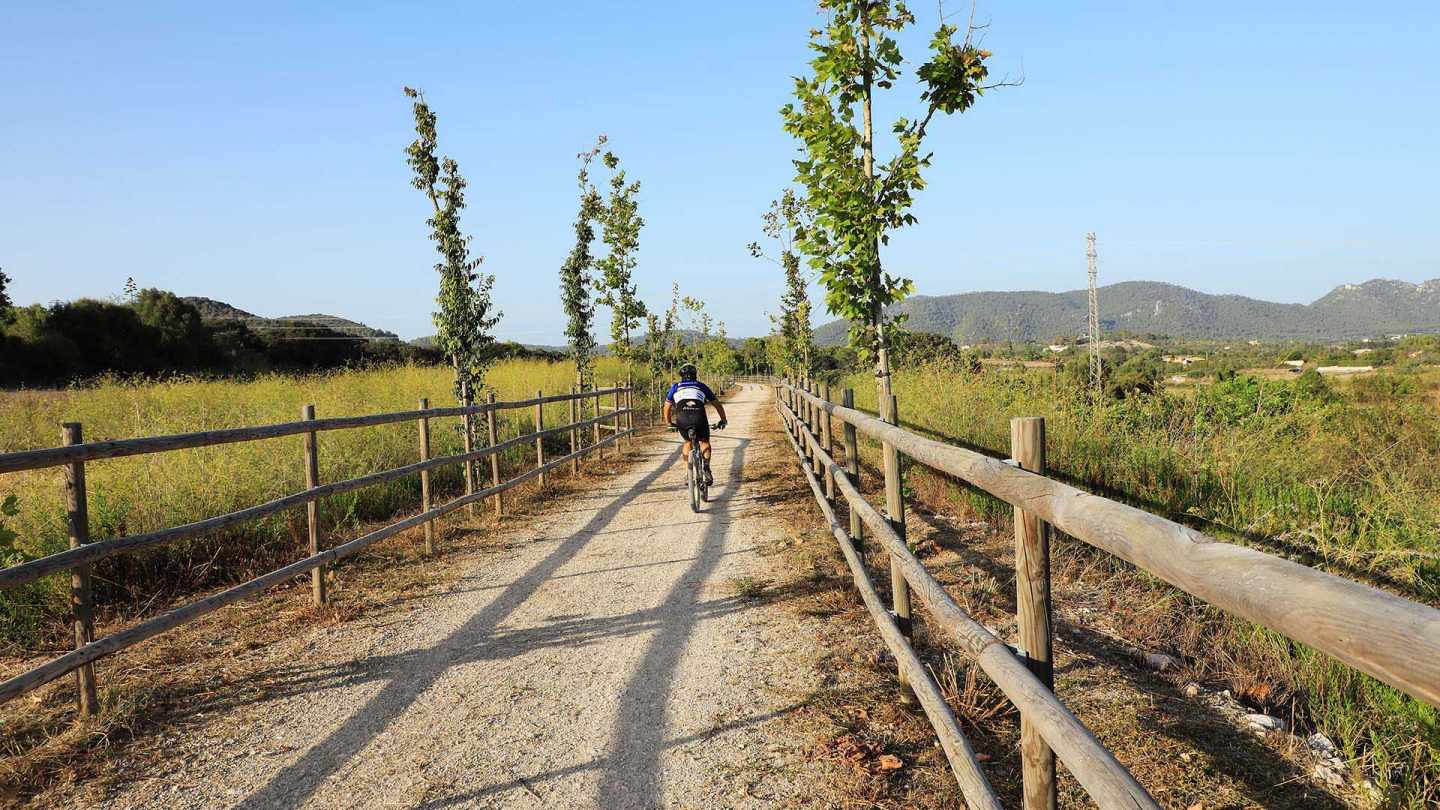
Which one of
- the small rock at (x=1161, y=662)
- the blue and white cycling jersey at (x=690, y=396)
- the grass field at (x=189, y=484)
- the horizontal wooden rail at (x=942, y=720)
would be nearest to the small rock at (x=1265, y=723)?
the small rock at (x=1161, y=662)

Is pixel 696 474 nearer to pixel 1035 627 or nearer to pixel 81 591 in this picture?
pixel 81 591

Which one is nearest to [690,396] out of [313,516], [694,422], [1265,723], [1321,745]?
[694,422]

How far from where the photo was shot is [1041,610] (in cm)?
230

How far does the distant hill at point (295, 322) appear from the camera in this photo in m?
61.8

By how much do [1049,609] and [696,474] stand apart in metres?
7.40

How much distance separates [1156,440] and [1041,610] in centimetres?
584

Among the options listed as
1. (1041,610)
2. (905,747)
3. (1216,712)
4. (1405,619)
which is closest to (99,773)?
(905,747)

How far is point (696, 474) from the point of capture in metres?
9.59

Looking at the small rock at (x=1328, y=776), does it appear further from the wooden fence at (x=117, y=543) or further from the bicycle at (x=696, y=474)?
the bicycle at (x=696, y=474)

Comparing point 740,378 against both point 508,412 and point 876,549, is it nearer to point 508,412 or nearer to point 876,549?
point 508,412

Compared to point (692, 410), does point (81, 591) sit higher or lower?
lower

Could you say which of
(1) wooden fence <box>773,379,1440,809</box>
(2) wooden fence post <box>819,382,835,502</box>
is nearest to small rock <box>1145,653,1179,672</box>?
(1) wooden fence <box>773,379,1440,809</box>

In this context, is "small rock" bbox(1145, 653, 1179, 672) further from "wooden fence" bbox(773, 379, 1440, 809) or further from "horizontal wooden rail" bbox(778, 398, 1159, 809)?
"horizontal wooden rail" bbox(778, 398, 1159, 809)

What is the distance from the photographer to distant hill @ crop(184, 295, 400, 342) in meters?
61.8
